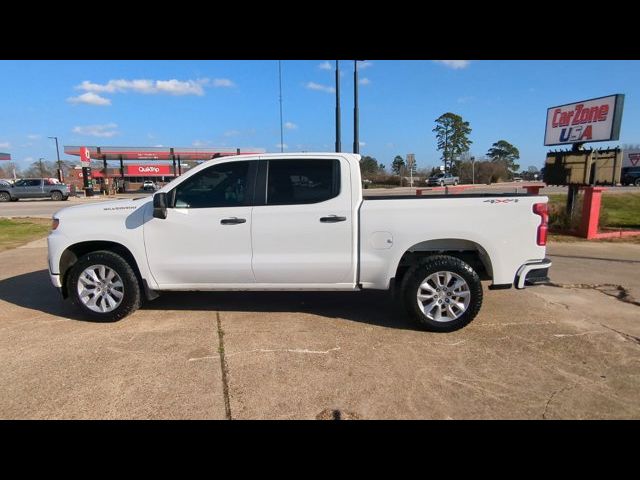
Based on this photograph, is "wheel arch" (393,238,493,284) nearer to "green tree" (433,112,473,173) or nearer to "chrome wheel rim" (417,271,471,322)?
"chrome wheel rim" (417,271,471,322)

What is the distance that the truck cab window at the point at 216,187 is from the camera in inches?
177

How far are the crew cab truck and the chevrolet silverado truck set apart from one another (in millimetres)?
33102

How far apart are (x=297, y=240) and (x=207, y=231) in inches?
39.1

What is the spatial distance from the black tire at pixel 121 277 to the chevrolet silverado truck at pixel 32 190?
3323 cm

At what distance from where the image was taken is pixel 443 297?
427cm

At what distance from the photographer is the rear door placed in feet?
14.2

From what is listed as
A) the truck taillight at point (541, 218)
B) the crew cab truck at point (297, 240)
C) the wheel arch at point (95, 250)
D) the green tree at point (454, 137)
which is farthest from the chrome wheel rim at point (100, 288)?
the green tree at point (454, 137)

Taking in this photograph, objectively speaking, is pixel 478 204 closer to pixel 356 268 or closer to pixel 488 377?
pixel 356 268

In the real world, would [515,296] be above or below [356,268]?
below

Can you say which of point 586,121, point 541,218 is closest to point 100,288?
point 541,218

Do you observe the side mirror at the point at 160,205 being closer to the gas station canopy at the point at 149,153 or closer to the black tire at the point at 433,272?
the black tire at the point at 433,272
